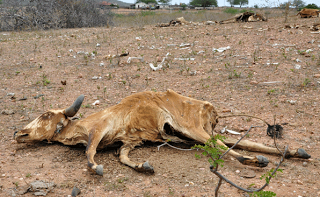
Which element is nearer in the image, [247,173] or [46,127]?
[247,173]

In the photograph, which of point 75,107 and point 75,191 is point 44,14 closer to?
point 75,107

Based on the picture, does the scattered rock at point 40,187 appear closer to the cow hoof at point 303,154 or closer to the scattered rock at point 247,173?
the scattered rock at point 247,173

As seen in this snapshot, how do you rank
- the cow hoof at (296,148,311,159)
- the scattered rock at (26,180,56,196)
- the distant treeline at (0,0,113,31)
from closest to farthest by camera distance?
the scattered rock at (26,180,56,196)
the cow hoof at (296,148,311,159)
the distant treeline at (0,0,113,31)

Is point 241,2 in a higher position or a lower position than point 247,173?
higher

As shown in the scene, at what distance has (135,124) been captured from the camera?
3234mm

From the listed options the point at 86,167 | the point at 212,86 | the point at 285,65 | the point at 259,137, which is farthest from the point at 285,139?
the point at 285,65

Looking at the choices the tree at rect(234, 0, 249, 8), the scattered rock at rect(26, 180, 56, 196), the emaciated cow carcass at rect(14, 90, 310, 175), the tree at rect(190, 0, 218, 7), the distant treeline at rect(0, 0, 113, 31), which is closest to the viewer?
the scattered rock at rect(26, 180, 56, 196)

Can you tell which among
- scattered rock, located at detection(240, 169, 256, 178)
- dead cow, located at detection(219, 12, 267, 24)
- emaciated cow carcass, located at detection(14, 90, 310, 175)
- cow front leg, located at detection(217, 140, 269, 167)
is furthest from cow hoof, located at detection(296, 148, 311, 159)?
dead cow, located at detection(219, 12, 267, 24)

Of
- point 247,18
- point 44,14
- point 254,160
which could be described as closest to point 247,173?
point 254,160

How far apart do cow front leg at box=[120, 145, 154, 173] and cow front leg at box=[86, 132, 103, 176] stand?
1.11ft

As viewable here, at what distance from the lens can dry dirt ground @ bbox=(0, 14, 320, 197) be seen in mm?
2584

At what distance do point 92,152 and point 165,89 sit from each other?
2856 millimetres

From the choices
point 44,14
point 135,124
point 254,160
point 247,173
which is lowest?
point 247,173

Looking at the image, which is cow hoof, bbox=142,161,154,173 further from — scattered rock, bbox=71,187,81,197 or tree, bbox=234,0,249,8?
tree, bbox=234,0,249,8
